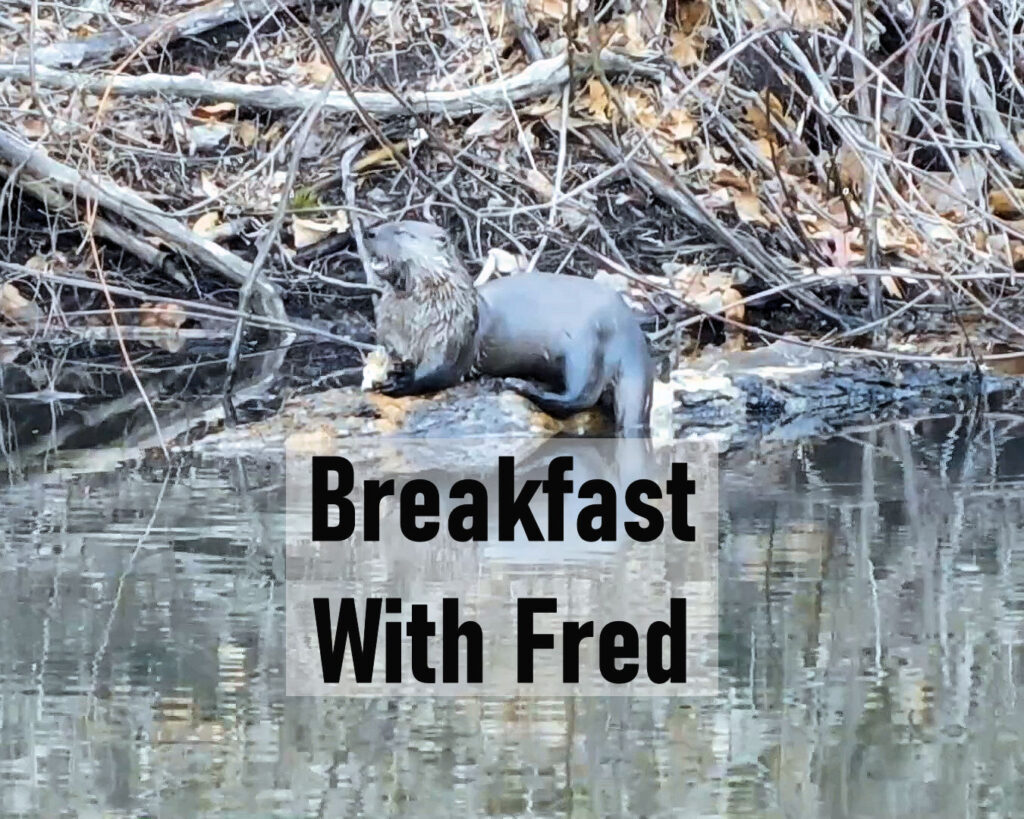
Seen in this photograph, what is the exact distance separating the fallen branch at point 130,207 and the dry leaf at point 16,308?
0.30 metres

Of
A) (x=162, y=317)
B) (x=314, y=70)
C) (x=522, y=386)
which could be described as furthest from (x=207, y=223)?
(x=522, y=386)

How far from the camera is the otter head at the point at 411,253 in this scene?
132 inches

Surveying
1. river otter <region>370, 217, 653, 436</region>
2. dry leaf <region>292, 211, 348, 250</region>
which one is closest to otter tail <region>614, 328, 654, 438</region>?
river otter <region>370, 217, 653, 436</region>

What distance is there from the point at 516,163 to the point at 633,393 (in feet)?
5.84

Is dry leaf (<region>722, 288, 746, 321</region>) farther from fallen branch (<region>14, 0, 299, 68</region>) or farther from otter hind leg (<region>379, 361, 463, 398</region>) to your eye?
fallen branch (<region>14, 0, 299, 68</region>)

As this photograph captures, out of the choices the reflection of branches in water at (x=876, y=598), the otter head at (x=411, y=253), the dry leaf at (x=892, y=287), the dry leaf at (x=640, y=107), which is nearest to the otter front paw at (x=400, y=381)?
the otter head at (x=411, y=253)

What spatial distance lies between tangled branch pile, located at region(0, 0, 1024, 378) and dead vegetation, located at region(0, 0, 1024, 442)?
11 millimetres

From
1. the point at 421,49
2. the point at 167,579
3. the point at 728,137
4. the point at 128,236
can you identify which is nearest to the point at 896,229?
the point at 728,137

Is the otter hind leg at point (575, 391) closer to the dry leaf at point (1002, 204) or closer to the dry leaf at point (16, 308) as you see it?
the dry leaf at point (16, 308)

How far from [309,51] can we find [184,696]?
3.70 m

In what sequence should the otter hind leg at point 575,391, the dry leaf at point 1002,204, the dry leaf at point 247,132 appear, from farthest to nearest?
the dry leaf at point 247,132, the dry leaf at point 1002,204, the otter hind leg at point 575,391

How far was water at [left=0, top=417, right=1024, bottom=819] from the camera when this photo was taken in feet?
5.89

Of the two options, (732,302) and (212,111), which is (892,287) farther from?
(212,111)

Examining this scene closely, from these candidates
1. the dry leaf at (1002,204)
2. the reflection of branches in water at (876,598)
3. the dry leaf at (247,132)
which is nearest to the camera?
the reflection of branches in water at (876,598)
